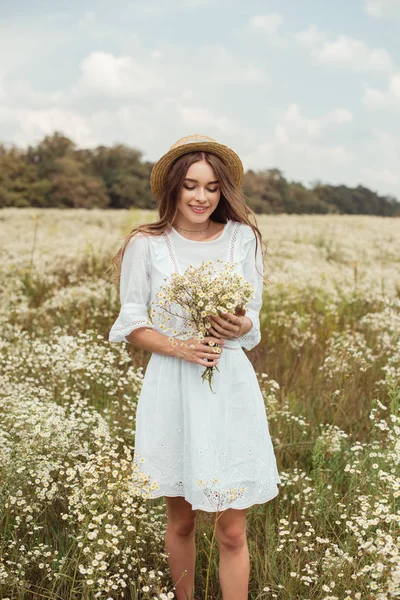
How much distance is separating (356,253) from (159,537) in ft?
38.9

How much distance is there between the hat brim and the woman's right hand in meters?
1.00

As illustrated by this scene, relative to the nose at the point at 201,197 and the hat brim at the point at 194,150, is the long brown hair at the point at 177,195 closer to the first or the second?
the hat brim at the point at 194,150

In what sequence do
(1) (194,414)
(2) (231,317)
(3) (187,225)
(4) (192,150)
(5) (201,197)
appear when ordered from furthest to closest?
(3) (187,225), (4) (192,150), (5) (201,197), (1) (194,414), (2) (231,317)

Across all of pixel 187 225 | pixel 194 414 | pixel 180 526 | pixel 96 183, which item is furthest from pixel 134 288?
pixel 96 183

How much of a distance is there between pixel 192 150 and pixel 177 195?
252 millimetres

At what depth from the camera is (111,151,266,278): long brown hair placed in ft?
11.1

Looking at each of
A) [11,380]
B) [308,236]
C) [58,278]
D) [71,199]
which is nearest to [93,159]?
[71,199]

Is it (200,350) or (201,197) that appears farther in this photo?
(201,197)

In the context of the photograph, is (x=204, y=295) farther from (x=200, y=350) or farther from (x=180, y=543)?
(x=180, y=543)

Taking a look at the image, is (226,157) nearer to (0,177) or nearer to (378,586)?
(378,586)

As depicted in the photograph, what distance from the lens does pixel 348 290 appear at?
877cm

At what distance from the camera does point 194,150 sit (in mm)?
3398

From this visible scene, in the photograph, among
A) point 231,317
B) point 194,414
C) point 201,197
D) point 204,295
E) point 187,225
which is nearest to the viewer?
point 204,295

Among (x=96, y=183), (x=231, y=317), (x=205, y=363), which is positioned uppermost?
(x=96, y=183)
